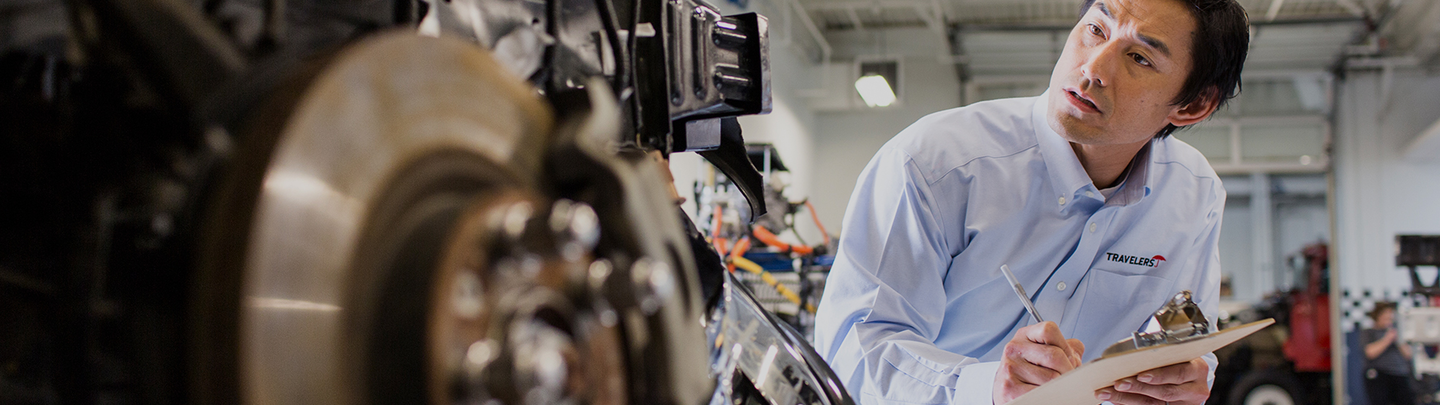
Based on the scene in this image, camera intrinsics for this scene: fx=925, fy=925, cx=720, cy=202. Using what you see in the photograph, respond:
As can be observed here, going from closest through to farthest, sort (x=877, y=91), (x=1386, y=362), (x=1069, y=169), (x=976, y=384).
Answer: (x=976, y=384)
(x=1069, y=169)
(x=1386, y=362)
(x=877, y=91)

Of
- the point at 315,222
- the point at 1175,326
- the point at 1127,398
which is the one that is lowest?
the point at 1127,398

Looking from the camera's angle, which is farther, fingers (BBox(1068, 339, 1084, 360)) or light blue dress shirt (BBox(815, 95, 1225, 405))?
light blue dress shirt (BBox(815, 95, 1225, 405))

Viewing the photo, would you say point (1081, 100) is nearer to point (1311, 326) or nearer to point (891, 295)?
point (891, 295)

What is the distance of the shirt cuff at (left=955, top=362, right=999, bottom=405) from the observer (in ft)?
3.82

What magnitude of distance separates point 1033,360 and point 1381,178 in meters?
10.1

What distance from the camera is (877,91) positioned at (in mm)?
8930

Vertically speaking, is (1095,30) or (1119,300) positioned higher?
(1095,30)

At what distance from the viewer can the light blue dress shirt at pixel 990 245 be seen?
1363 millimetres

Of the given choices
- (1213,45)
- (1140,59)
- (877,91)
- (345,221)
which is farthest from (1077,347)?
(877,91)

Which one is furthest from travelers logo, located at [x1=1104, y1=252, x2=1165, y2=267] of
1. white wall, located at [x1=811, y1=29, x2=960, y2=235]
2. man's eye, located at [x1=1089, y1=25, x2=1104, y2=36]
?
white wall, located at [x1=811, y1=29, x2=960, y2=235]

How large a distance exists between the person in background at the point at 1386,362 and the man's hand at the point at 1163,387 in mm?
7393

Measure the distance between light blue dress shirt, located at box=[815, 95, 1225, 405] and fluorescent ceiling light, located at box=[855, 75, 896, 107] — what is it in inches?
290

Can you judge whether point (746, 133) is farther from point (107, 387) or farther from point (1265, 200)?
point (1265, 200)

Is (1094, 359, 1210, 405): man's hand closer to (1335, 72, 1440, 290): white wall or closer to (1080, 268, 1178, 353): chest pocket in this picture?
(1080, 268, 1178, 353): chest pocket
